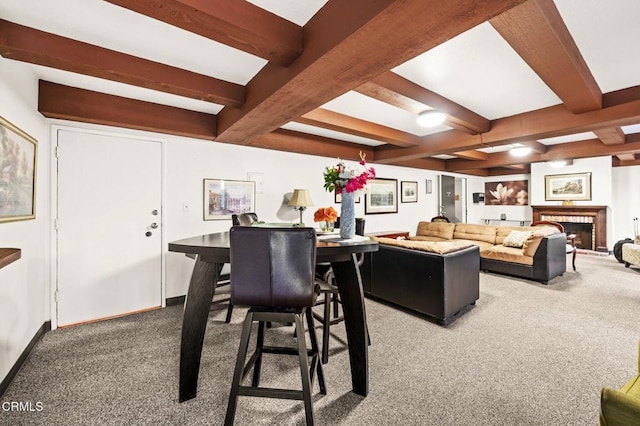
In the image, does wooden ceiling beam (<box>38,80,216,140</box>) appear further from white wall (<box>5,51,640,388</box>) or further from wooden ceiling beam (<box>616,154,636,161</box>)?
wooden ceiling beam (<box>616,154,636,161</box>)

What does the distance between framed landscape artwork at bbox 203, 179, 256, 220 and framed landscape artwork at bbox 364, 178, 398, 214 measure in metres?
2.47

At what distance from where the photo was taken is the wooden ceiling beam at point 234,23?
129 cm

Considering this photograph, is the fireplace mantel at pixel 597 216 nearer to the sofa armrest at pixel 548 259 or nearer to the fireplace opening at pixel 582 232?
the fireplace opening at pixel 582 232

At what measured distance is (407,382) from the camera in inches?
74.2

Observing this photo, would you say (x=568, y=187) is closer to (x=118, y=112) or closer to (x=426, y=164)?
(x=426, y=164)

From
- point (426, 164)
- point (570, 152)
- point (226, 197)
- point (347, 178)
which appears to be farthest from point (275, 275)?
point (570, 152)

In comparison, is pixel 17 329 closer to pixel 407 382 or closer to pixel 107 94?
pixel 107 94

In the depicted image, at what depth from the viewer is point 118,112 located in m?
2.74

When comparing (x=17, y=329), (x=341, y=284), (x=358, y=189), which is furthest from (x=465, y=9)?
(x=17, y=329)

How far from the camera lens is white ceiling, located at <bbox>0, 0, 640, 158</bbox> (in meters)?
1.55

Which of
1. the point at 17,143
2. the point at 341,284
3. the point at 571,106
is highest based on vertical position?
the point at 571,106

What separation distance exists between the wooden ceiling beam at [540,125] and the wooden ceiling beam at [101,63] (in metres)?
3.25

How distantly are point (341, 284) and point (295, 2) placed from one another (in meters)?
1.74

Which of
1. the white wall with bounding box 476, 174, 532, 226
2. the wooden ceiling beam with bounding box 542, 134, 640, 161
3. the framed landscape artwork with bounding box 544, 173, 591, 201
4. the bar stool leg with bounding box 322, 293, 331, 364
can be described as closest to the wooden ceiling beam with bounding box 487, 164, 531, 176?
the white wall with bounding box 476, 174, 532, 226
